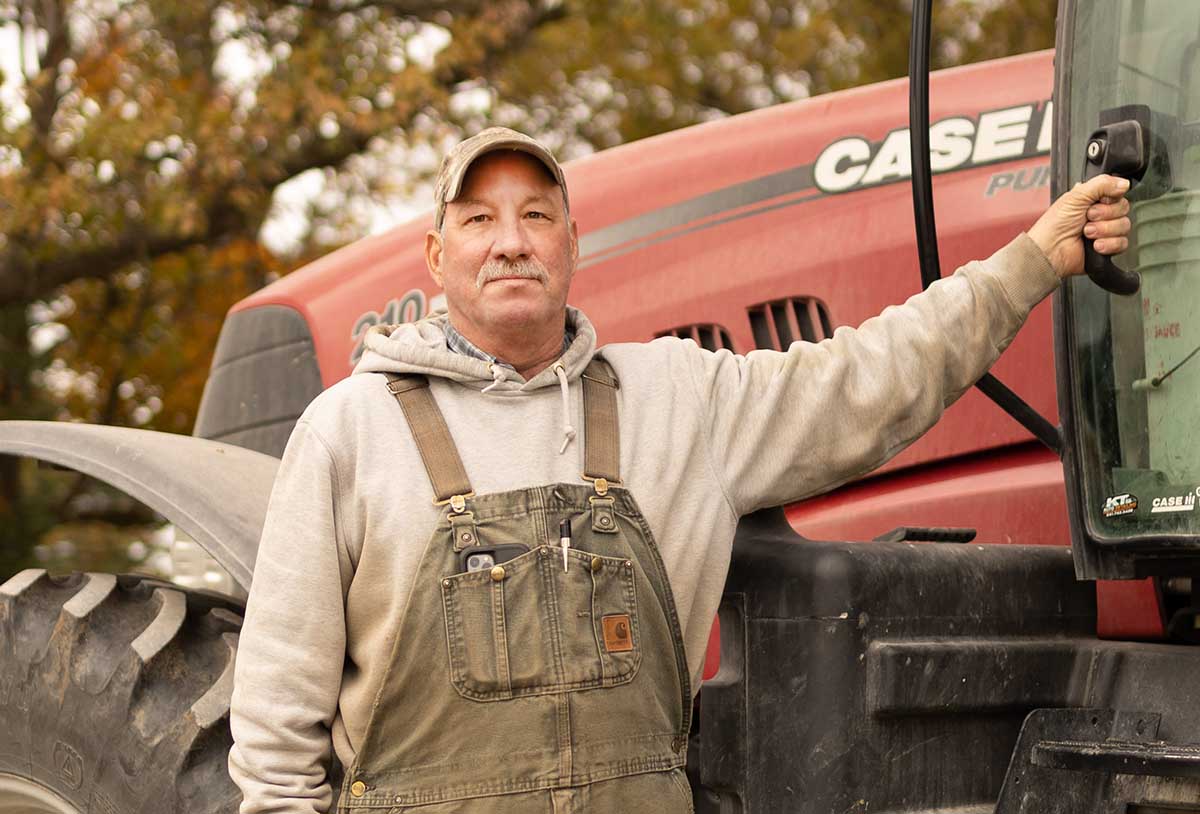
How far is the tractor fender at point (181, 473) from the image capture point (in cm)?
285

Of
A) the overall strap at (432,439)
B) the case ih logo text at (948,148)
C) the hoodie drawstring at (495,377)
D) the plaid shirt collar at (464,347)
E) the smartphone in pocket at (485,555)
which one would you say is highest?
the case ih logo text at (948,148)

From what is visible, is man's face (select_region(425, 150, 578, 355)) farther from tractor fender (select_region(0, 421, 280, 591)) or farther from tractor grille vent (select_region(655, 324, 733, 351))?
tractor grille vent (select_region(655, 324, 733, 351))

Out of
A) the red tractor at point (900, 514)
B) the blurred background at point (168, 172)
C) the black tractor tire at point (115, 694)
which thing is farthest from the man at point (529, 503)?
the blurred background at point (168, 172)

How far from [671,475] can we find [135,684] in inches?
44.1

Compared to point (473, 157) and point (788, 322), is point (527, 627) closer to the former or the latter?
point (473, 157)

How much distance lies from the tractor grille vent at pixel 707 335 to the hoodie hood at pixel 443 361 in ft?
2.71

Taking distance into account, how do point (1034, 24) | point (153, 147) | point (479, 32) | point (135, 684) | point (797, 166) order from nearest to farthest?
1. point (135, 684)
2. point (797, 166)
3. point (153, 147)
4. point (479, 32)
5. point (1034, 24)

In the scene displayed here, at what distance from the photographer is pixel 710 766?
8.18 ft

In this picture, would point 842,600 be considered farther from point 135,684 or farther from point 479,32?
point 479,32

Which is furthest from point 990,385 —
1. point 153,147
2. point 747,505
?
point 153,147

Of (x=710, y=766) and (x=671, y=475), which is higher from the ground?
(x=671, y=475)

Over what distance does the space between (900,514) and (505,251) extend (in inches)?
43.4

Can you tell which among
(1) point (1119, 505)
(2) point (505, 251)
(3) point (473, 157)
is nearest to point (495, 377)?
(2) point (505, 251)

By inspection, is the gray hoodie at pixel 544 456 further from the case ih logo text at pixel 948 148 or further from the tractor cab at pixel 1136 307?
the case ih logo text at pixel 948 148
